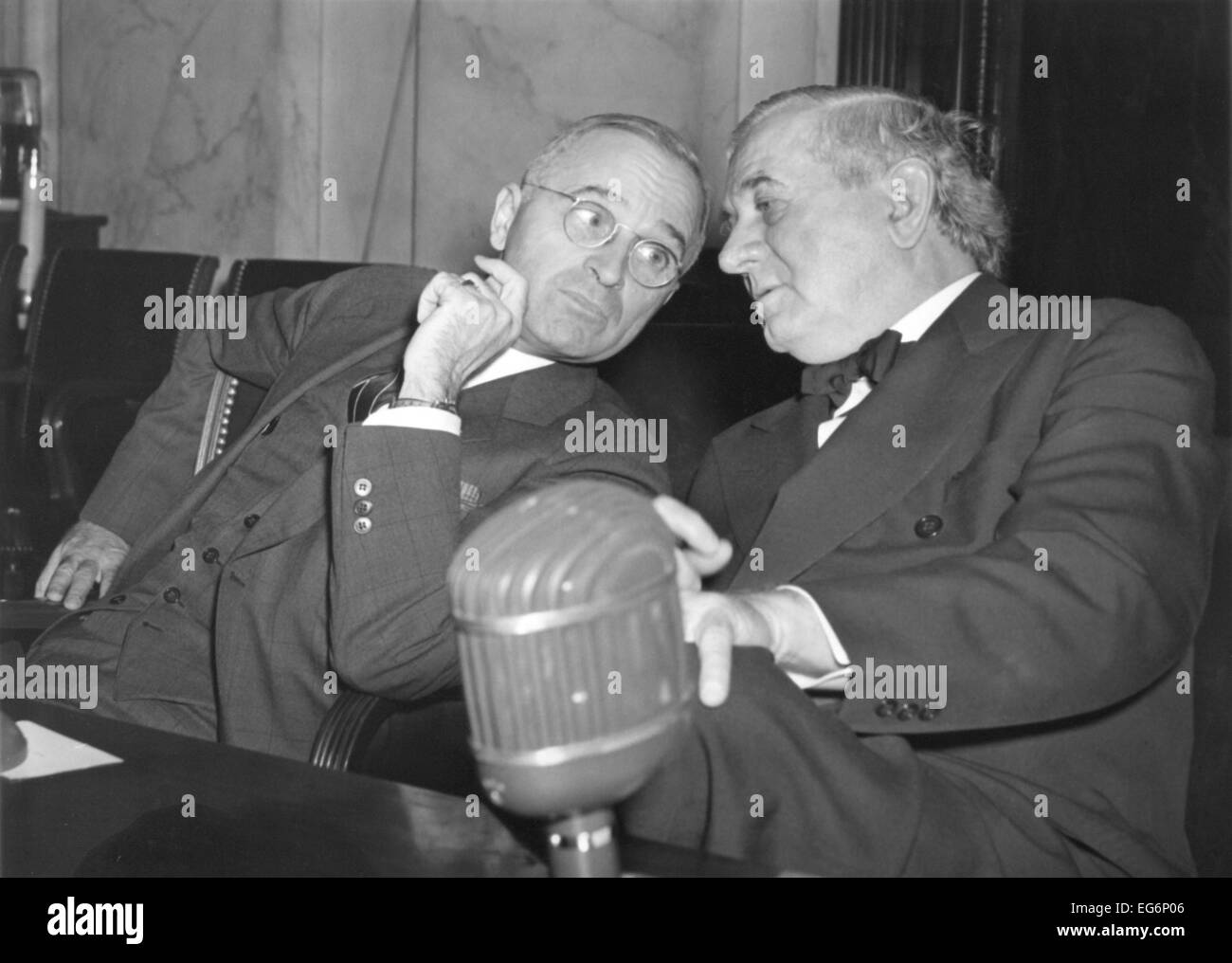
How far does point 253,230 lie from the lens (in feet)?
18.9

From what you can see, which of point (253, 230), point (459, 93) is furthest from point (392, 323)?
point (253, 230)

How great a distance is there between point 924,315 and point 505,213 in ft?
2.96

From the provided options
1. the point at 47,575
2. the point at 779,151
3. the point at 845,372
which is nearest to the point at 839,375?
the point at 845,372

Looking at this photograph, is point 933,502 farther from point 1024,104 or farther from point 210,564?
point 1024,104

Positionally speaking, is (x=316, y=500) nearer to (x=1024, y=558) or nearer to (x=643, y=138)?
(x=643, y=138)

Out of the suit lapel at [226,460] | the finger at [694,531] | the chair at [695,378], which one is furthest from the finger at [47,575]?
the finger at [694,531]

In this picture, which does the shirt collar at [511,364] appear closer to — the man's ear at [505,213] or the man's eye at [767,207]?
the man's ear at [505,213]

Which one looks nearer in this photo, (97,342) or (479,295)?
(479,295)

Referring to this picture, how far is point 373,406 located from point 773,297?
2.10 ft

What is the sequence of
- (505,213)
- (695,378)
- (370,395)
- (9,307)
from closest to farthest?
(370,395) < (505,213) < (695,378) < (9,307)

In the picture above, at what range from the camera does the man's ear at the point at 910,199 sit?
88.1 inches

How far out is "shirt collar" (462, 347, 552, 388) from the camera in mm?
2578

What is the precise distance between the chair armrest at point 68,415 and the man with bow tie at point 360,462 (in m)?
1.39

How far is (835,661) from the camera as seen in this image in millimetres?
1566
